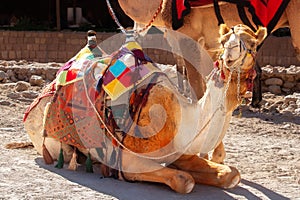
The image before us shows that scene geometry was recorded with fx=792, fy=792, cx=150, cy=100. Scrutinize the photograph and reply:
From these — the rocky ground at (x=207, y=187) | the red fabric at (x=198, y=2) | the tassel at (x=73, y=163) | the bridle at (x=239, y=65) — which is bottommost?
the rocky ground at (x=207, y=187)

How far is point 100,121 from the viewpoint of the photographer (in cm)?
539

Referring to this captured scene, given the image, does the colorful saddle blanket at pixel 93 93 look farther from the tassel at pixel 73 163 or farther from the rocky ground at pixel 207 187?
the rocky ground at pixel 207 187

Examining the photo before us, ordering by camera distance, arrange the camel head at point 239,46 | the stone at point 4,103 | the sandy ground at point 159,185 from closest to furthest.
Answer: the camel head at point 239,46 → the sandy ground at point 159,185 → the stone at point 4,103

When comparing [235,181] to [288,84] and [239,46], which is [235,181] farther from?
[288,84]

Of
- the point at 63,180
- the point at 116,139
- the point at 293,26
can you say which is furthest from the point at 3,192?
the point at 293,26

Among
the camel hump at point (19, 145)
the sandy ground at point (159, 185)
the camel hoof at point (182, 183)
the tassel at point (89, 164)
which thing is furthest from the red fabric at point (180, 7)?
the camel hoof at point (182, 183)

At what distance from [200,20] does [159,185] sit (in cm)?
295

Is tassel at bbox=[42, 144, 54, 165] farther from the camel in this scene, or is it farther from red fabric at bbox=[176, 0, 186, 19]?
red fabric at bbox=[176, 0, 186, 19]

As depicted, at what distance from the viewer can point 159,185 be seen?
205 inches

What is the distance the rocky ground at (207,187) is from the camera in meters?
5.00

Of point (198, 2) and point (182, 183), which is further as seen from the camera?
point (198, 2)

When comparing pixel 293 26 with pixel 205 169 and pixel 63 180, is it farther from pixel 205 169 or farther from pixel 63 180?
pixel 63 180

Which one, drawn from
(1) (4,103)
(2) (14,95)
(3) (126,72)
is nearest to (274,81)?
(2) (14,95)

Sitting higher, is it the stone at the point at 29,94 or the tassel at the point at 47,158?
the tassel at the point at 47,158
